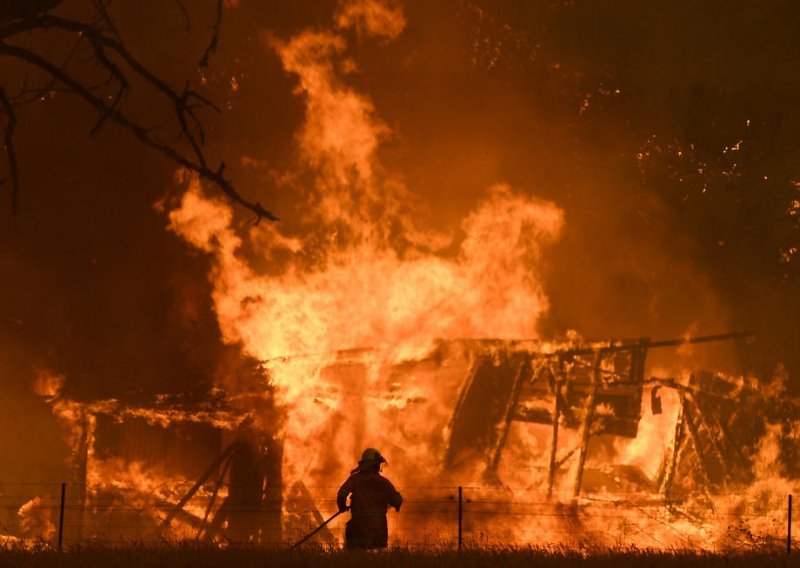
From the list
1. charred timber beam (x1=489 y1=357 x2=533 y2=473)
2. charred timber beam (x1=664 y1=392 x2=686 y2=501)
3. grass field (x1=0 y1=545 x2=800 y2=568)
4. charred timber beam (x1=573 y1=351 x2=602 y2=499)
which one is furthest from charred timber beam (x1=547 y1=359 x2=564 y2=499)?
grass field (x1=0 y1=545 x2=800 y2=568)

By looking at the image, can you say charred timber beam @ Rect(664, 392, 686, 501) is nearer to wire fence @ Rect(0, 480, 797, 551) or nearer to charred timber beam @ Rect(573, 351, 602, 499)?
wire fence @ Rect(0, 480, 797, 551)

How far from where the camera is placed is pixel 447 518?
17.9 m

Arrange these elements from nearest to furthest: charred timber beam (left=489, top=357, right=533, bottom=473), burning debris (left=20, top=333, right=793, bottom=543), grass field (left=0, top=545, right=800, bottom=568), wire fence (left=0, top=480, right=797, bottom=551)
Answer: grass field (left=0, top=545, right=800, bottom=568), wire fence (left=0, top=480, right=797, bottom=551), burning debris (left=20, top=333, right=793, bottom=543), charred timber beam (left=489, top=357, right=533, bottom=473)

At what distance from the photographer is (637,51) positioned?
2150 cm

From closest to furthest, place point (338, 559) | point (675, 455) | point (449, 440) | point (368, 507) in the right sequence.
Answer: point (338, 559), point (368, 507), point (675, 455), point (449, 440)

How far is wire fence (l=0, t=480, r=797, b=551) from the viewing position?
17.4 metres

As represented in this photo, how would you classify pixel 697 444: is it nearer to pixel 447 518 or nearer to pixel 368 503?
pixel 447 518

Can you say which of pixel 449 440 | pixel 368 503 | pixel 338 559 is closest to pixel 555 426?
pixel 449 440

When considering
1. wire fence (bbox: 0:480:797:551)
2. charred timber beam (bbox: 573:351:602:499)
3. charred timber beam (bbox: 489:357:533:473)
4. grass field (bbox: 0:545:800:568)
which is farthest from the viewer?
charred timber beam (bbox: 489:357:533:473)

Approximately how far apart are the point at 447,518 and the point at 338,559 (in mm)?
9583

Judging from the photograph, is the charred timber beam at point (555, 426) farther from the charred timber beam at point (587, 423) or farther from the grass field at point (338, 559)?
the grass field at point (338, 559)

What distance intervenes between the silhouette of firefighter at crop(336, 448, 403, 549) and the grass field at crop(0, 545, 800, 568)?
145 centimetres

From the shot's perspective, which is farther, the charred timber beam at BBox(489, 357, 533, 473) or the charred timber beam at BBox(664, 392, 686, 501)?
the charred timber beam at BBox(489, 357, 533, 473)

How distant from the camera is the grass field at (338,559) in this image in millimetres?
8445
